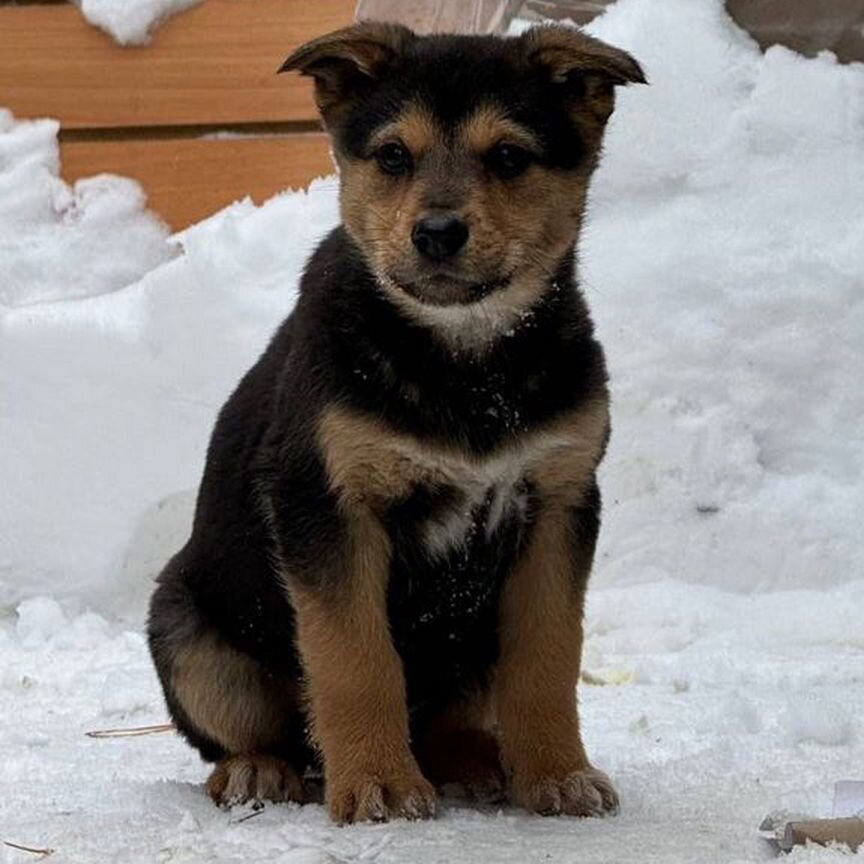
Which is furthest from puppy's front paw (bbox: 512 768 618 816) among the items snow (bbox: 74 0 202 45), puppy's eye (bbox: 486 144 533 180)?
snow (bbox: 74 0 202 45)

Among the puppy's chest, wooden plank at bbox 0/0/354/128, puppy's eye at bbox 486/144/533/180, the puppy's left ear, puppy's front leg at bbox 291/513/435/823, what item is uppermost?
the puppy's left ear

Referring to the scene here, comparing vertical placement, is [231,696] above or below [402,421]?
below

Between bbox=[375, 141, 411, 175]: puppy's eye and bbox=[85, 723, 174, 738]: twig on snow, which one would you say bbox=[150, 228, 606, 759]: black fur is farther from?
bbox=[85, 723, 174, 738]: twig on snow

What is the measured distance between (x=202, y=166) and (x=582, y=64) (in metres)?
4.51

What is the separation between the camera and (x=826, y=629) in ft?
18.1

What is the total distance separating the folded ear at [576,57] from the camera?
12.0ft

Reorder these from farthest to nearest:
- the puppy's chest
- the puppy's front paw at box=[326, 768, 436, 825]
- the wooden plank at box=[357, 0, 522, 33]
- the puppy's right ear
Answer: the wooden plank at box=[357, 0, 522, 33]
the puppy's right ear
the puppy's chest
the puppy's front paw at box=[326, 768, 436, 825]

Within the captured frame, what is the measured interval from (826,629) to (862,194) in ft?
6.19

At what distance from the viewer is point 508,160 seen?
3607mm

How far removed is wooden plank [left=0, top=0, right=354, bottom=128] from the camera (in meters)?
8.02

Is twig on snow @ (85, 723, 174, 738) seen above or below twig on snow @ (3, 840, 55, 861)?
below

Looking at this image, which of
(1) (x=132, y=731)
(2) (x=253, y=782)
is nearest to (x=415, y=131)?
(2) (x=253, y=782)

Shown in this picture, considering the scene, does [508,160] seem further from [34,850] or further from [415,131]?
[34,850]

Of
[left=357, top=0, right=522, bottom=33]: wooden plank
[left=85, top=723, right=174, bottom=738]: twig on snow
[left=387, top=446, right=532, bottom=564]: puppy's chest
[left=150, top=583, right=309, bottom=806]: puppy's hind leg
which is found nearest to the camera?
[left=387, top=446, right=532, bottom=564]: puppy's chest
